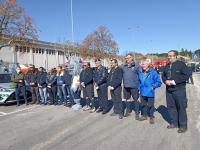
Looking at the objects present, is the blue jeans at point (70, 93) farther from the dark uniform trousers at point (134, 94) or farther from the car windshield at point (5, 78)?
the car windshield at point (5, 78)

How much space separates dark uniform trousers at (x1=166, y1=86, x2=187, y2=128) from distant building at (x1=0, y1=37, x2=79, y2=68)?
45040mm

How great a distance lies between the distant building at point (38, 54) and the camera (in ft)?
177

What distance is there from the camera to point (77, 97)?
42.8ft

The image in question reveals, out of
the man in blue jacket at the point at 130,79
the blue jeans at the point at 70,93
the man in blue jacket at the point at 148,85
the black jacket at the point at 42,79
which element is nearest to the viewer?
the man in blue jacket at the point at 148,85

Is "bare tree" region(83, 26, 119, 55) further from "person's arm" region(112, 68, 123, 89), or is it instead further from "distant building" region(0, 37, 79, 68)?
"person's arm" region(112, 68, 123, 89)

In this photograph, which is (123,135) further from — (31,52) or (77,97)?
(31,52)

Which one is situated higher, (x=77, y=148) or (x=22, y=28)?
(x=22, y=28)

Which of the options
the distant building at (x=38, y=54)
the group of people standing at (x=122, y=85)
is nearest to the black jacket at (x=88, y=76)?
the group of people standing at (x=122, y=85)

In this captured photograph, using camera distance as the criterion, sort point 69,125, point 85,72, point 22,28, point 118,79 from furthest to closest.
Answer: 1. point 22,28
2. point 85,72
3. point 118,79
4. point 69,125

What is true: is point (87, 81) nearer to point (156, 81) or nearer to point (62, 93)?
point (62, 93)

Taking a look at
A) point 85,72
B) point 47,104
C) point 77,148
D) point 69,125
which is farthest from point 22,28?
point 77,148

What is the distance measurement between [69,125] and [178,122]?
10.1 feet

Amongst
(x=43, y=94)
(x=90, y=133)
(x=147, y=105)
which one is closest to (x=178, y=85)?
(x=147, y=105)

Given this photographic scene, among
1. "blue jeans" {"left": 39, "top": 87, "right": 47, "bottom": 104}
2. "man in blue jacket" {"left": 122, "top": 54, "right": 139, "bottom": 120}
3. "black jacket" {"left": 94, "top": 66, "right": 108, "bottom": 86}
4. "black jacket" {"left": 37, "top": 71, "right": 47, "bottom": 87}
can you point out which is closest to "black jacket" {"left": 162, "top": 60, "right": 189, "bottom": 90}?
"man in blue jacket" {"left": 122, "top": 54, "right": 139, "bottom": 120}
